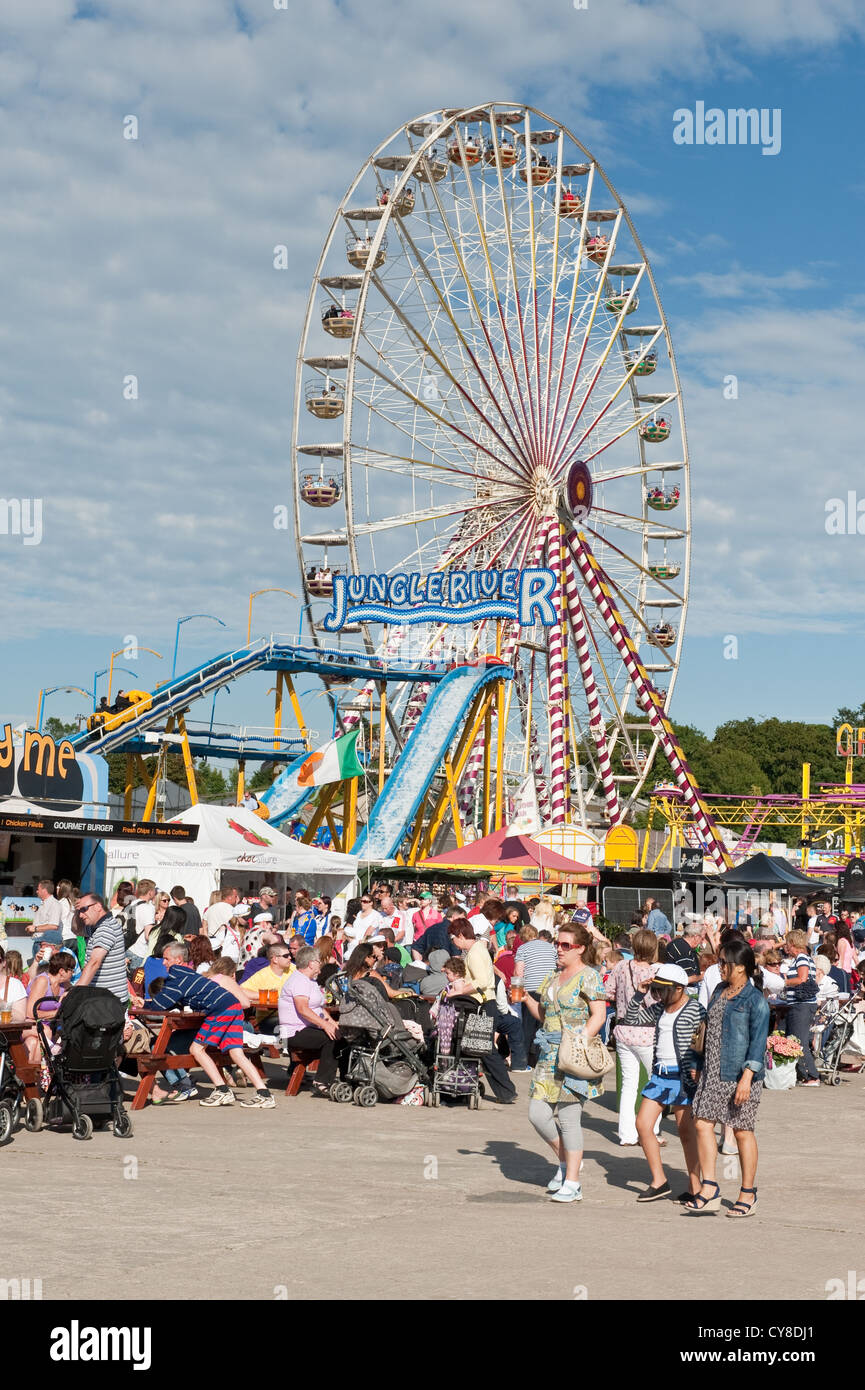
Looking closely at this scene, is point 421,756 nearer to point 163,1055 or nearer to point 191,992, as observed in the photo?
point 191,992

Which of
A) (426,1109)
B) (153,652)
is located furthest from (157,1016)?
(153,652)

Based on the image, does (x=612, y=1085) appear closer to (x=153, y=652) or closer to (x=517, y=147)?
(x=153, y=652)

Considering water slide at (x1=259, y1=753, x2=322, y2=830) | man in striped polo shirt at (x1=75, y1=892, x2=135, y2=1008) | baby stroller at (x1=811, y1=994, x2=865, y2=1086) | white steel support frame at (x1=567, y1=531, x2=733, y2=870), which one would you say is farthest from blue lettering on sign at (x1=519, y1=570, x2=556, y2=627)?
man in striped polo shirt at (x1=75, y1=892, x2=135, y2=1008)

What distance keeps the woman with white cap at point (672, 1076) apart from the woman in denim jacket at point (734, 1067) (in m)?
0.21

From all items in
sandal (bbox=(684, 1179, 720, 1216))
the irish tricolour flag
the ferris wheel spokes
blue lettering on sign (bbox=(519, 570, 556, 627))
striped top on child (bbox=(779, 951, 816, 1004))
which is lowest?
sandal (bbox=(684, 1179, 720, 1216))

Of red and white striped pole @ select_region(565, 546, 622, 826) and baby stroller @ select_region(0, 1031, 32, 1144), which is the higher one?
red and white striped pole @ select_region(565, 546, 622, 826)

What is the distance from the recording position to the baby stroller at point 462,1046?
1334 cm

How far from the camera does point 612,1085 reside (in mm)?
15328

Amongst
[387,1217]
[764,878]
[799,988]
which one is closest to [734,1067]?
[387,1217]

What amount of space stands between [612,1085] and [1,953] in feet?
19.2

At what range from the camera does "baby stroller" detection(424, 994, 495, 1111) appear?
13.3 m

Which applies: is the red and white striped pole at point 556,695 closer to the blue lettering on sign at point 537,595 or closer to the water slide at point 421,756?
the blue lettering on sign at point 537,595

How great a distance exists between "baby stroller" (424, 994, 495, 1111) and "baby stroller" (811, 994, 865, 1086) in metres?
4.28

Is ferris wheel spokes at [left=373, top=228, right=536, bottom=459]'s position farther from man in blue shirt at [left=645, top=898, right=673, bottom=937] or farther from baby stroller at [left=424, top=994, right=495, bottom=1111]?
baby stroller at [left=424, top=994, right=495, bottom=1111]
